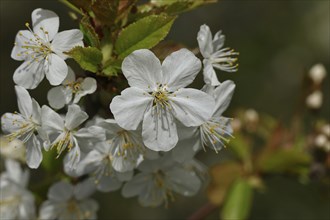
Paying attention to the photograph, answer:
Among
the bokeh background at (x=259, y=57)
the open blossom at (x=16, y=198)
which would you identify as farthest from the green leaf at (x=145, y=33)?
the bokeh background at (x=259, y=57)

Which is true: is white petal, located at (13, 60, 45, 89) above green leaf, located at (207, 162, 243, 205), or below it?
above

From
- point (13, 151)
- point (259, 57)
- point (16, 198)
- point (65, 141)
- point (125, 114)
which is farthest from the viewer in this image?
point (259, 57)

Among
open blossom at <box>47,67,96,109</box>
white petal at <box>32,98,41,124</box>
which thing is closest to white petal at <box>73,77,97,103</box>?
open blossom at <box>47,67,96,109</box>

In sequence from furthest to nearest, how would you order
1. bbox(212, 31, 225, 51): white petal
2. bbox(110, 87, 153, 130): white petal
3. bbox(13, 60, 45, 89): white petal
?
bbox(212, 31, 225, 51): white petal → bbox(13, 60, 45, 89): white petal → bbox(110, 87, 153, 130): white petal

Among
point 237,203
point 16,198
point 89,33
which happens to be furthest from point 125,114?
point 237,203

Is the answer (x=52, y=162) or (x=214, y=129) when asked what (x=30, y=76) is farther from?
(x=214, y=129)

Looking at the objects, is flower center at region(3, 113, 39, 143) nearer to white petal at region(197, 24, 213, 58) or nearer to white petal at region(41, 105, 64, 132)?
white petal at region(41, 105, 64, 132)
